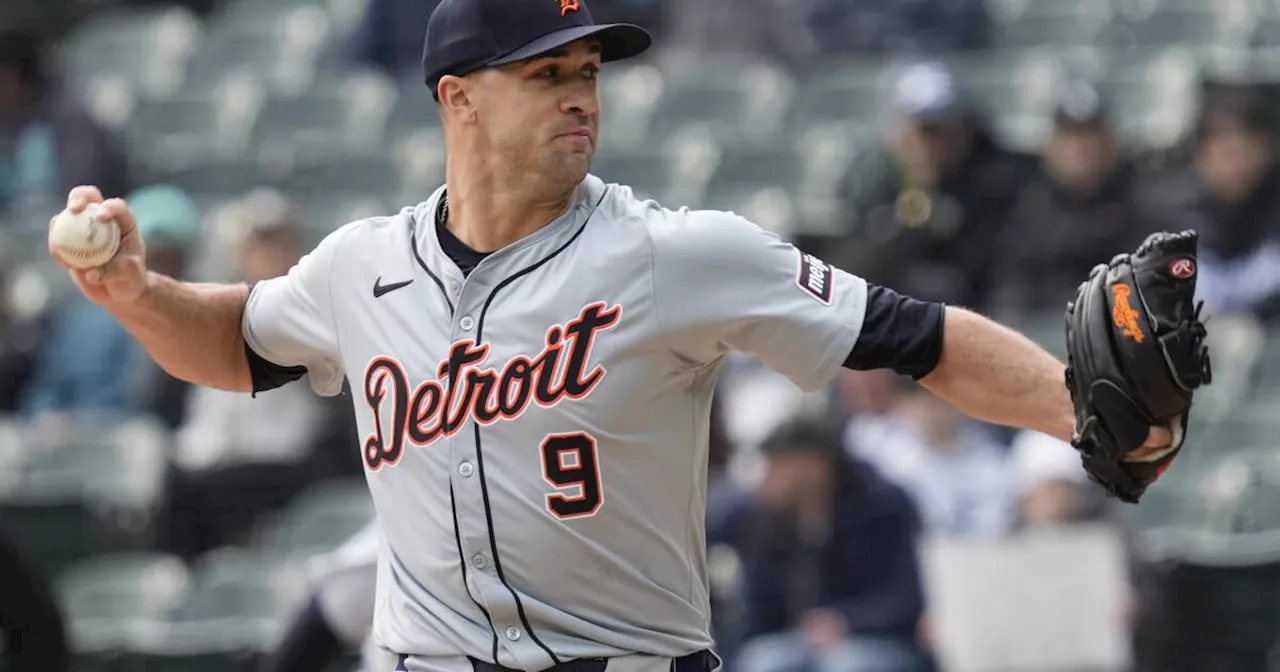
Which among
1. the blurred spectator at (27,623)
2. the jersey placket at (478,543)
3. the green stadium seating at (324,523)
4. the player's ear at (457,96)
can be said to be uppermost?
the player's ear at (457,96)

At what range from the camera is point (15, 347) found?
826 cm

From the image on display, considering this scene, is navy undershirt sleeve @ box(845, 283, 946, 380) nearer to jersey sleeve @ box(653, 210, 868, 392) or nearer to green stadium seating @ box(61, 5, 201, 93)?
jersey sleeve @ box(653, 210, 868, 392)

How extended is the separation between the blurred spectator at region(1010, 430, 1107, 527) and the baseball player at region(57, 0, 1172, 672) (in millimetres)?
2964

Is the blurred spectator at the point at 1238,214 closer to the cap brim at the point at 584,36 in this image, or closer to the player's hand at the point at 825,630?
the player's hand at the point at 825,630

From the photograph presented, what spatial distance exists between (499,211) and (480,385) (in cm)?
28

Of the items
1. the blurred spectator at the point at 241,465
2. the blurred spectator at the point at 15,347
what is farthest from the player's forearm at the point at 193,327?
the blurred spectator at the point at 15,347

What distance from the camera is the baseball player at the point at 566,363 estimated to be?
307 cm

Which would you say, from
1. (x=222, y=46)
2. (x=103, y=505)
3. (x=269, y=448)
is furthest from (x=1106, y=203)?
(x=222, y=46)

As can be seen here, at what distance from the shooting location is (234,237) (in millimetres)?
8539

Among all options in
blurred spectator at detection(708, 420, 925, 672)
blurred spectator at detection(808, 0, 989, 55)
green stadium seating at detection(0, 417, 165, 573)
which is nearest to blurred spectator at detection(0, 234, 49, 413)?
green stadium seating at detection(0, 417, 165, 573)

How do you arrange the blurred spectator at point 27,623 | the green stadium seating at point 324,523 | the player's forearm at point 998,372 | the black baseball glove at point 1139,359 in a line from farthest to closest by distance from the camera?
1. the green stadium seating at point 324,523
2. the blurred spectator at point 27,623
3. the player's forearm at point 998,372
4. the black baseball glove at point 1139,359

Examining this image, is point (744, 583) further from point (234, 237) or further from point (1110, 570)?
point (234, 237)

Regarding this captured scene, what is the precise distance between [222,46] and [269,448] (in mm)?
4028

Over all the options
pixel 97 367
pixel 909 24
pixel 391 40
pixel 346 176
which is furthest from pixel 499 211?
pixel 391 40
